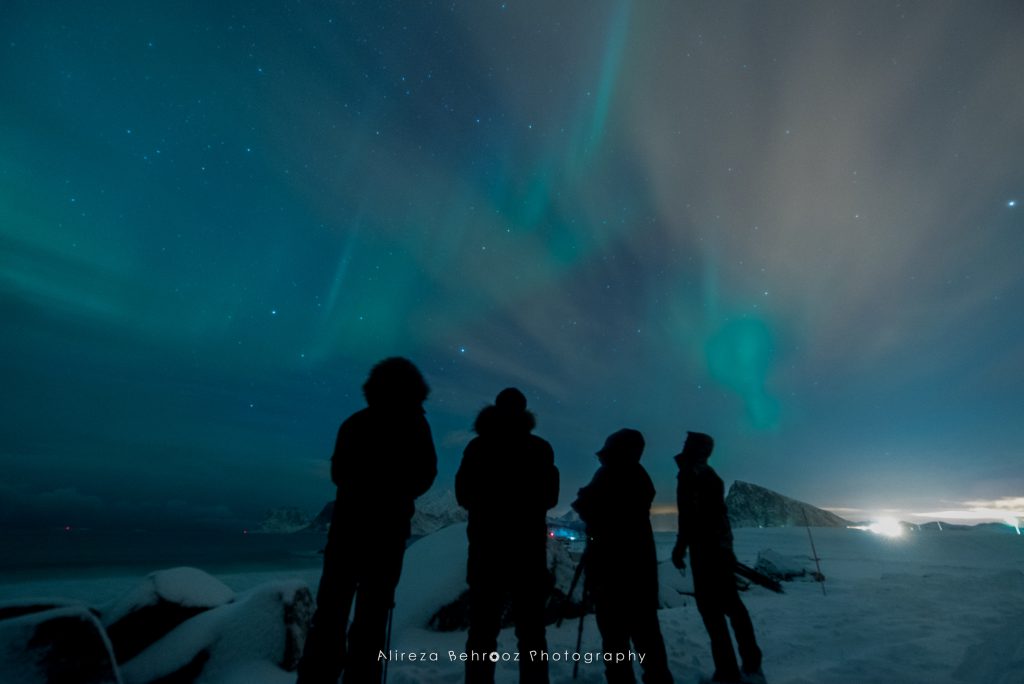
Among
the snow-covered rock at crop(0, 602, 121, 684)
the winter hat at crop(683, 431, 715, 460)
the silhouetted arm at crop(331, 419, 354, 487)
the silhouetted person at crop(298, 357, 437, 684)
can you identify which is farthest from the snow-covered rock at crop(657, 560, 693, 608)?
the snow-covered rock at crop(0, 602, 121, 684)

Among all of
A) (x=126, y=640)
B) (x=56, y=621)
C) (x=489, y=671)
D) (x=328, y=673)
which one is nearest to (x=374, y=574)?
(x=328, y=673)

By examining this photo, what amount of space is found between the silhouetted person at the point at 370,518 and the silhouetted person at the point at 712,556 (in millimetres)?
3351

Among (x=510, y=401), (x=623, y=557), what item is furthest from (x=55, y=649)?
(x=623, y=557)

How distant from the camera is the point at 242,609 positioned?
5582 mm

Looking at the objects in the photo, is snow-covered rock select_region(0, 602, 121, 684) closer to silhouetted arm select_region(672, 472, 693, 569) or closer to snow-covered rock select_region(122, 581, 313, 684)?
snow-covered rock select_region(122, 581, 313, 684)

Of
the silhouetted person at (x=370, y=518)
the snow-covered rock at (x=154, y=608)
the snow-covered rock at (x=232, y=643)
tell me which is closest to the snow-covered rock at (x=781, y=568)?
the snow-covered rock at (x=232, y=643)

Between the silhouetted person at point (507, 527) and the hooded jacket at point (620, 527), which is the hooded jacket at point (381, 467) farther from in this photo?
the hooded jacket at point (620, 527)

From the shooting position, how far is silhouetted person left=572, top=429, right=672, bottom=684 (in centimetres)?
409

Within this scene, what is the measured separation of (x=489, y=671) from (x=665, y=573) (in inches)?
474

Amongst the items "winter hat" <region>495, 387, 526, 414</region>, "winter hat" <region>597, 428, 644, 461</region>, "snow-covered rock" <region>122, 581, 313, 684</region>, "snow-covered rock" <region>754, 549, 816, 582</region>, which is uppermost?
"winter hat" <region>495, 387, 526, 414</region>

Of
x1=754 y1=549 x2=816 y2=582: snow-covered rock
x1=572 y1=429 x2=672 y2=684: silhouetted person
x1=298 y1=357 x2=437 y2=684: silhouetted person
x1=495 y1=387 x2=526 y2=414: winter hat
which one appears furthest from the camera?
x1=754 y1=549 x2=816 y2=582: snow-covered rock

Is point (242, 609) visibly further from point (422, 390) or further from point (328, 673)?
point (422, 390)

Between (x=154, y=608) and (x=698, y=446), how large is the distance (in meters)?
7.54

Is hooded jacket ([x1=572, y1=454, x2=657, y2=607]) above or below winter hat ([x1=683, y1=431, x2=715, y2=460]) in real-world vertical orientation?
below
